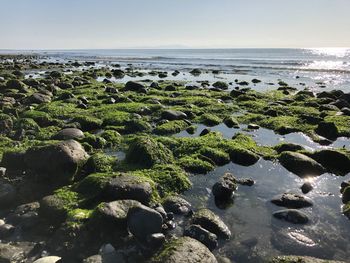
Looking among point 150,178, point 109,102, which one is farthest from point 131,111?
point 150,178

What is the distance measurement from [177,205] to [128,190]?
1225 mm

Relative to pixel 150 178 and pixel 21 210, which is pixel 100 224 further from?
pixel 150 178

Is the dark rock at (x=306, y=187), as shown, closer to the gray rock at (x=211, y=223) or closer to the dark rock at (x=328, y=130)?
the gray rock at (x=211, y=223)

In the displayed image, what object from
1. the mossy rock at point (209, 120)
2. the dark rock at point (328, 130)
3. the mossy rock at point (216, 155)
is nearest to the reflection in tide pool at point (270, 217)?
the mossy rock at point (216, 155)

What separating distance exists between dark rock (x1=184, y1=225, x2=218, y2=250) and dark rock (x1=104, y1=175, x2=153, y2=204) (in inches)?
59.7

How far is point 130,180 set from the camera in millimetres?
8734

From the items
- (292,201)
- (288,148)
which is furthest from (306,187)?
(288,148)

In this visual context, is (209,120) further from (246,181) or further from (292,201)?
(292,201)

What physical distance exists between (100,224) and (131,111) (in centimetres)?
1214

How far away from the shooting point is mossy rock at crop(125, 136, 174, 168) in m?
11.1

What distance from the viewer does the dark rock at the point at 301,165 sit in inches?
439

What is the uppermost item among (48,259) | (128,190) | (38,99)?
(38,99)

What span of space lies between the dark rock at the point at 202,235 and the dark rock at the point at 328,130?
10.4 m

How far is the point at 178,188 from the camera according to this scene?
9.84m
